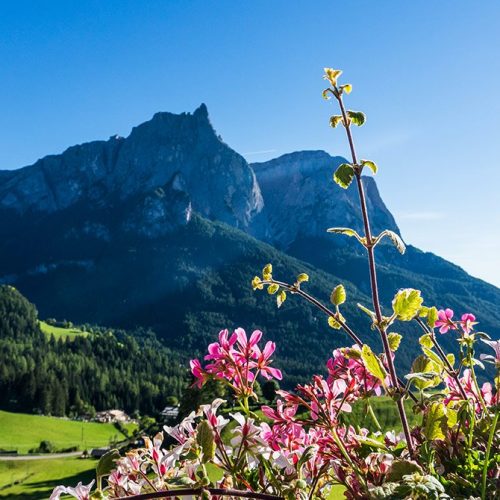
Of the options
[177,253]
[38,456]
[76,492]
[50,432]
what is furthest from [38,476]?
[177,253]

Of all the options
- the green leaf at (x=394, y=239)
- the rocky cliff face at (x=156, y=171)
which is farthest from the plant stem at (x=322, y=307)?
the rocky cliff face at (x=156, y=171)

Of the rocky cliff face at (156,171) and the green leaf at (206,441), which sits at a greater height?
the rocky cliff face at (156,171)

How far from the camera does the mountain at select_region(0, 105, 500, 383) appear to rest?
15475 centimetres

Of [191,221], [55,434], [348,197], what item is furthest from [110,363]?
[348,197]

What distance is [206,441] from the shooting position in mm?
1004

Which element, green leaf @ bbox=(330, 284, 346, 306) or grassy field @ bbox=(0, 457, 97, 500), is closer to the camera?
green leaf @ bbox=(330, 284, 346, 306)

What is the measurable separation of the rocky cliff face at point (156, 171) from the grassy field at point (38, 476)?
134m

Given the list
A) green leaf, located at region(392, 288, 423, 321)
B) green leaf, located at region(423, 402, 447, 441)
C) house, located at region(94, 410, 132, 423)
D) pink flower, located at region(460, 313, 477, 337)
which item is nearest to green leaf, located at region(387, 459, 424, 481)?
green leaf, located at region(423, 402, 447, 441)

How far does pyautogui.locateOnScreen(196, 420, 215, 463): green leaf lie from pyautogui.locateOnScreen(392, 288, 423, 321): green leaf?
1.50 ft

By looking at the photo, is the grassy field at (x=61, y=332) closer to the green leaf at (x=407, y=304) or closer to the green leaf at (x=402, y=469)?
the green leaf at (x=407, y=304)

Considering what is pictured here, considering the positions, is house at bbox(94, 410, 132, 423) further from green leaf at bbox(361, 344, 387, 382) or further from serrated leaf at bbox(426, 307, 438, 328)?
green leaf at bbox(361, 344, 387, 382)

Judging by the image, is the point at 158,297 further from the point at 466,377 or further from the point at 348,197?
the point at 466,377

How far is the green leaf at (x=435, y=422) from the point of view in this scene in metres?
1.04

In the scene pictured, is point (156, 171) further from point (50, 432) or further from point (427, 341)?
point (427, 341)
